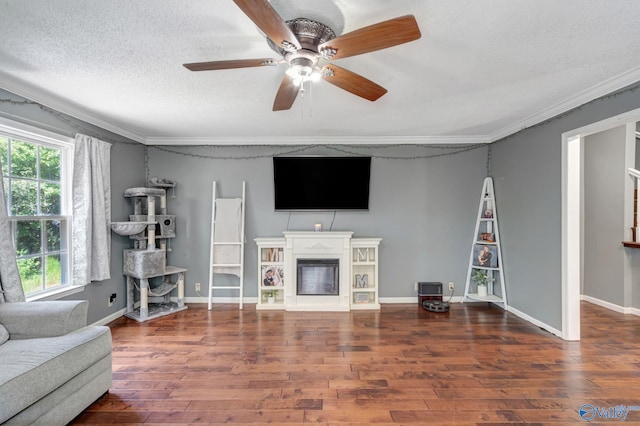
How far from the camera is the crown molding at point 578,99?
236 centimetres

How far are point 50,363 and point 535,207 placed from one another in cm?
453

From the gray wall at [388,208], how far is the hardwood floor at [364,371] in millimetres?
802

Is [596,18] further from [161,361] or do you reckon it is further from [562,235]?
[161,361]

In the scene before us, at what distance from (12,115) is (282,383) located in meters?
3.19

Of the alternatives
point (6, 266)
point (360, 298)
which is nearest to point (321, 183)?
point (360, 298)

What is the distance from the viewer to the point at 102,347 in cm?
215

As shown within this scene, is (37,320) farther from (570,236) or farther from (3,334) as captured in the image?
(570,236)

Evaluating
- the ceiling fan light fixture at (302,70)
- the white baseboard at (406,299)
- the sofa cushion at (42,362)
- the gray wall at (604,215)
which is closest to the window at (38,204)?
the sofa cushion at (42,362)

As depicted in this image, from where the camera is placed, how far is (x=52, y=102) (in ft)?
9.33

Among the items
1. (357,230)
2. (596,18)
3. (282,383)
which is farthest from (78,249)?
(596,18)

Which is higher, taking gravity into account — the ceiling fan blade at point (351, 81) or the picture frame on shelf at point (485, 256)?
the ceiling fan blade at point (351, 81)

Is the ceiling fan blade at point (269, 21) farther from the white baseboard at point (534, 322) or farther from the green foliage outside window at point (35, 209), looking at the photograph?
the white baseboard at point (534, 322)

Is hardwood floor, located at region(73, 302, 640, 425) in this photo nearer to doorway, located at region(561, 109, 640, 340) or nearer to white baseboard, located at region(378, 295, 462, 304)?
doorway, located at region(561, 109, 640, 340)

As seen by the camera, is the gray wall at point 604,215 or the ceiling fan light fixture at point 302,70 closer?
the ceiling fan light fixture at point 302,70
